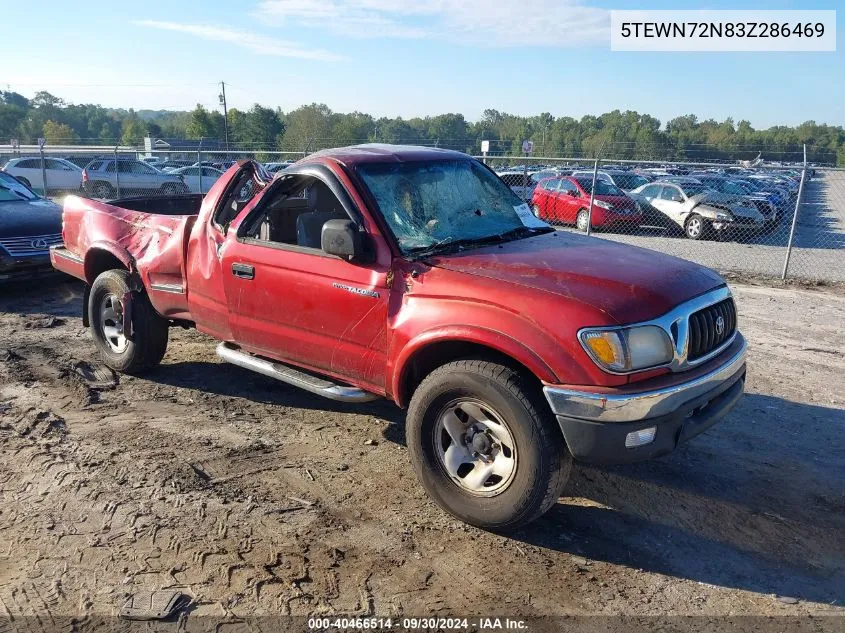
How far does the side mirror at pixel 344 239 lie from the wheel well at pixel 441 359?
659mm

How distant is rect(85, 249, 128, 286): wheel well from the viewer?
5.95 metres

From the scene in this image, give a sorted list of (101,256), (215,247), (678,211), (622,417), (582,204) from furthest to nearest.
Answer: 1. (678,211)
2. (582,204)
3. (101,256)
4. (215,247)
5. (622,417)

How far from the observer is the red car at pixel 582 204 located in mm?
16688

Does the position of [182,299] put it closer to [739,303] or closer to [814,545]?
[814,545]

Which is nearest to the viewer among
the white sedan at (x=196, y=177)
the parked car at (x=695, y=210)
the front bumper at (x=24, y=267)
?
the front bumper at (x=24, y=267)

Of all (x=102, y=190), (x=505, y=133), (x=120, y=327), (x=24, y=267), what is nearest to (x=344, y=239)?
(x=120, y=327)

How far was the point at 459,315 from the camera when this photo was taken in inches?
136

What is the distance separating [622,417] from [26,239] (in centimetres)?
809

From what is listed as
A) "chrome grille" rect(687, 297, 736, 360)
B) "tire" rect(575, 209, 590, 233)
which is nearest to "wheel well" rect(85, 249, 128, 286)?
"chrome grille" rect(687, 297, 736, 360)

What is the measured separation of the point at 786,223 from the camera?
66.0 feet

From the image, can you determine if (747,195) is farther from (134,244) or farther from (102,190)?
(102,190)

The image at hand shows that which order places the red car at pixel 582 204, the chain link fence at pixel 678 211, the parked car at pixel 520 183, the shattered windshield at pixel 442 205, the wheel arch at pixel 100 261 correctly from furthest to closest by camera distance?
the parked car at pixel 520 183
the red car at pixel 582 204
the chain link fence at pixel 678 211
the wheel arch at pixel 100 261
the shattered windshield at pixel 442 205

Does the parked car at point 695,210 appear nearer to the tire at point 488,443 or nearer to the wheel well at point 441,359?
the wheel well at point 441,359

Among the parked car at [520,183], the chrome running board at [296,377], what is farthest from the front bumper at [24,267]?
the parked car at [520,183]
